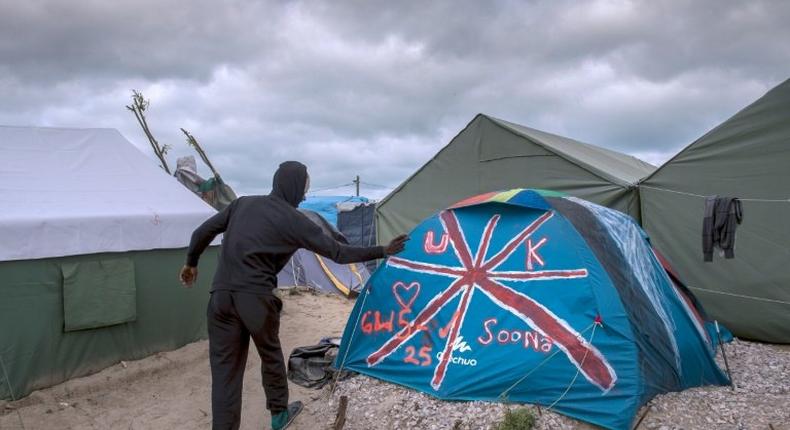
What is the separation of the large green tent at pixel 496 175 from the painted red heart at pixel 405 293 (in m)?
3.84

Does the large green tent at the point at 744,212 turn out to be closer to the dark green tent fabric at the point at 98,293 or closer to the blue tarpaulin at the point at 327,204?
the dark green tent fabric at the point at 98,293

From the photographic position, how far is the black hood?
143 inches

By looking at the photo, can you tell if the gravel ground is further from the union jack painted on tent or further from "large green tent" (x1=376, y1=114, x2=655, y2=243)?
"large green tent" (x1=376, y1=114, x2=655, y2=243)

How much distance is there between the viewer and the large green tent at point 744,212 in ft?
19.6

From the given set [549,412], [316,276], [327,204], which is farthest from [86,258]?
[327,204]

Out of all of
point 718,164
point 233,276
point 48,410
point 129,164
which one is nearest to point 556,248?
point 233,276

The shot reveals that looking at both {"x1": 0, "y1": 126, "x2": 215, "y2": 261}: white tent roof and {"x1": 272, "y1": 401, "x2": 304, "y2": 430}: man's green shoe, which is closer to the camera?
{"x1": 272, "y1": 401, "x2": 304, "y2": 430}: man's green shoe

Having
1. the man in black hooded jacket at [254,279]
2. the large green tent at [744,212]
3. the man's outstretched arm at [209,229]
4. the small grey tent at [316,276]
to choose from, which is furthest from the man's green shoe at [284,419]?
the small grey tent at [316,276]

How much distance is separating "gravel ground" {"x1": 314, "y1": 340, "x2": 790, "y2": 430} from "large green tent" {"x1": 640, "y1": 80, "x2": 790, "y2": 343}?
1882mm

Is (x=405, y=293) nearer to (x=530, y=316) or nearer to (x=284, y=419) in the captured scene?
(x=530, y=316)

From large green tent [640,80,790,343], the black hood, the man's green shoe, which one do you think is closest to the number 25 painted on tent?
the man's green shoe

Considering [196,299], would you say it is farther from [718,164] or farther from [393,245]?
[718,164]

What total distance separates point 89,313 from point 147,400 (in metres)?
1.08

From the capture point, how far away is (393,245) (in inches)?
151
